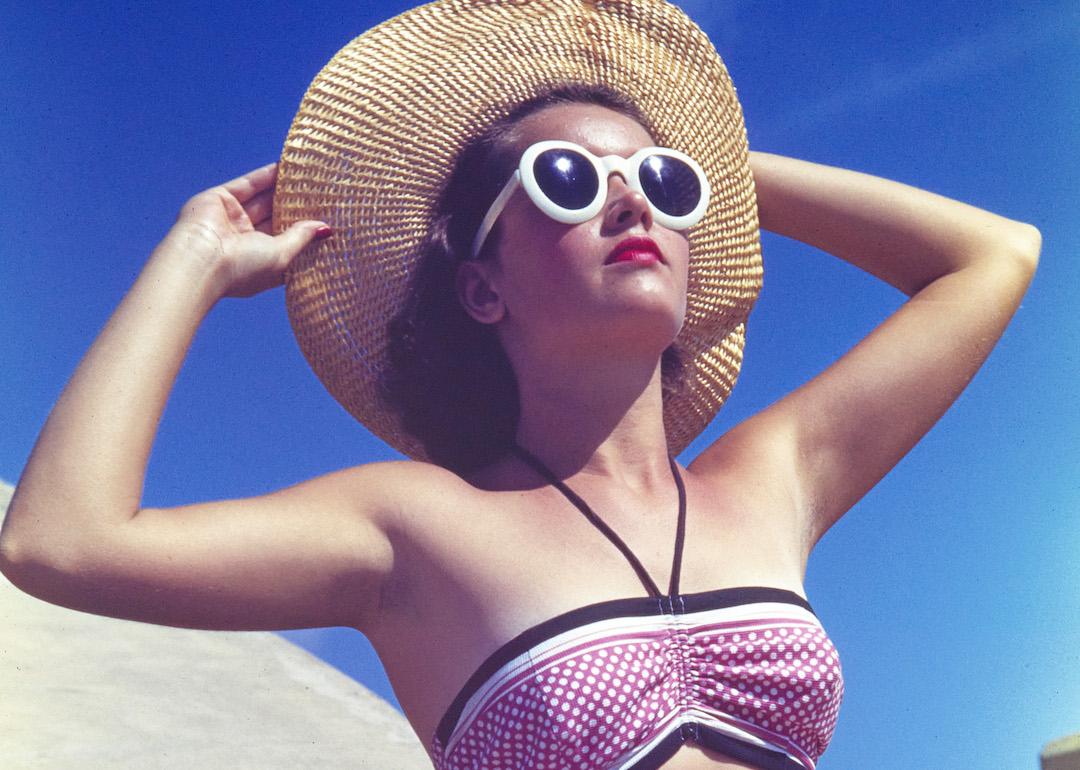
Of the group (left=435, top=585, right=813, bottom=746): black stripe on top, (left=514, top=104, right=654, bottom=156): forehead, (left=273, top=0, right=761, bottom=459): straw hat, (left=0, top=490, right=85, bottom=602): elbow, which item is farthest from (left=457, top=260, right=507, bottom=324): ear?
(left=0, top=490, right=85, bottom=602): elbow

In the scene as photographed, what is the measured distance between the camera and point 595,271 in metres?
2.13

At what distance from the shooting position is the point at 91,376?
74.6 inches

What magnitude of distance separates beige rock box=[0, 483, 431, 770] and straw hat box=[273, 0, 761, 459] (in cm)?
570

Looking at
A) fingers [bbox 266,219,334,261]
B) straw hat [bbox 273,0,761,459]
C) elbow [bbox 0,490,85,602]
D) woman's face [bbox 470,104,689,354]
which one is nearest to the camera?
elbow [bbox 0,490,85,602]

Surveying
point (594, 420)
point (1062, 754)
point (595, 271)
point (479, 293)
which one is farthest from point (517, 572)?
point (1062, 754)

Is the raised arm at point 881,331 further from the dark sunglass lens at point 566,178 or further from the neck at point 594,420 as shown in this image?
the dark sunglass lens at point 566,178

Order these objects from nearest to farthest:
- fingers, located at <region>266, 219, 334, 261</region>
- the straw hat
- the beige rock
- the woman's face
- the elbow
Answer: the elbow → the woman's face → fingers, located at <region>266, 219, 334, 261</region> → the straw hat → the beige rock

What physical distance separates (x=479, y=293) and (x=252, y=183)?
56cm

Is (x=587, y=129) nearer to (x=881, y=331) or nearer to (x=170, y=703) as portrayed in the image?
(x=881, y=331)

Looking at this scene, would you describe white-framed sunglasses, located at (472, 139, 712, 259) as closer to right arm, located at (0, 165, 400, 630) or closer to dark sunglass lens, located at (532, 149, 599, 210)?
dark sunglass lens, located at (532, 149, 599, 210)

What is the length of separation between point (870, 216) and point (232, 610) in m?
1.77

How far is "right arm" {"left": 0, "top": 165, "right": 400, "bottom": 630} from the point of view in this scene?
1.78 m

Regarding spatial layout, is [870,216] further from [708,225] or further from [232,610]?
[232,610]

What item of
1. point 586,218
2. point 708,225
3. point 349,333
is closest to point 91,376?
point 349,333
